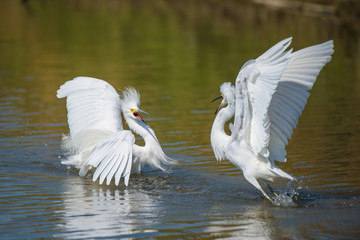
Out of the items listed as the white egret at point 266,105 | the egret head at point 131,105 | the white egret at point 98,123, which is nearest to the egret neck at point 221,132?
the white egret at point 266,105

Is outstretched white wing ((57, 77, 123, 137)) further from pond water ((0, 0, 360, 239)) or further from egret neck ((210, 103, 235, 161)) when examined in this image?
egret neck ((210, 103, 235, 161))

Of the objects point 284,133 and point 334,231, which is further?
point 284,133

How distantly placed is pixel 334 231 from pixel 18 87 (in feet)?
33.8

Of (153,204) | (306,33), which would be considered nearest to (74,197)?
(153,204)

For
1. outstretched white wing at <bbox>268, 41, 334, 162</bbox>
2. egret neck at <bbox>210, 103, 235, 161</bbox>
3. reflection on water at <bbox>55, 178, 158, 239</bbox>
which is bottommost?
reflection on water at <bbox>55, 178, 158, 239</bbox>

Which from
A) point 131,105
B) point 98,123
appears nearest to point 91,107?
point 98,123

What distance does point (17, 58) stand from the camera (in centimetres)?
1927

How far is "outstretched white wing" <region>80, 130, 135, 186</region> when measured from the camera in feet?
24.9

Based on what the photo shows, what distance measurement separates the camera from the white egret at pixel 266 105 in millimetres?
6277

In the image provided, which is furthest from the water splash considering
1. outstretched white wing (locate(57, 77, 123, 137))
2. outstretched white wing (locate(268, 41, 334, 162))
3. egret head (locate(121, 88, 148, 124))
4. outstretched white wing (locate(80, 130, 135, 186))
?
outstretched white wing (locate(57, 77, 123, 137))

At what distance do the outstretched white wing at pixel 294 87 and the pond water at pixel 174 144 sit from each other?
922 millimetres

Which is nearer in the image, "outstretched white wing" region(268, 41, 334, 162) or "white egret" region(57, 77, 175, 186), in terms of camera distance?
"outstretched white wing" region(268, 41, 334, 162)

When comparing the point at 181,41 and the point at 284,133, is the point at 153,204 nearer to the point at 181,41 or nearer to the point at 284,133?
the point at 284,133

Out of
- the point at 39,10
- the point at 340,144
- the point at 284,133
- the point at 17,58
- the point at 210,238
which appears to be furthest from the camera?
the point at 39,10
